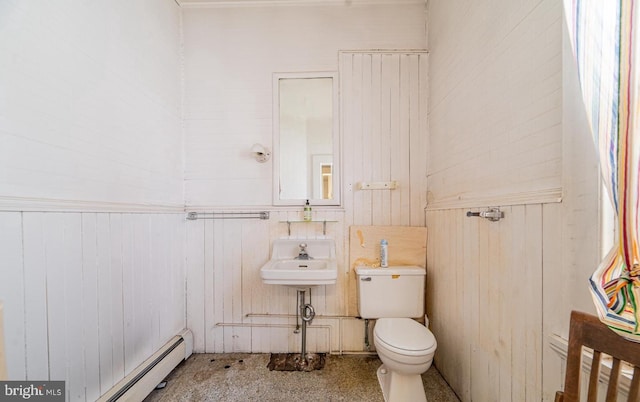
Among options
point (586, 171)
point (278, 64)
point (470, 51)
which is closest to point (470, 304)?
point (586, 171)

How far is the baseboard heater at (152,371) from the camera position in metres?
1.33

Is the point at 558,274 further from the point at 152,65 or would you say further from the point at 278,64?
Answer: the point at 152,65

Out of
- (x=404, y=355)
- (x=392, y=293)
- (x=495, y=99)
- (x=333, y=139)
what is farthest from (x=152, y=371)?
(x=495, y=99)

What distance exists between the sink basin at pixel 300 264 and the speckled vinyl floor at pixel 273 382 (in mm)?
623

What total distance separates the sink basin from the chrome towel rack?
0.24 metres

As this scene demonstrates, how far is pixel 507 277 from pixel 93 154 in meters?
2.08

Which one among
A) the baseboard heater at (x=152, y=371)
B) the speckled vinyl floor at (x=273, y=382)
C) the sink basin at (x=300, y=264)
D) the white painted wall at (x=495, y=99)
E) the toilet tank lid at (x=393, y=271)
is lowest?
the speckled vinyl floor at (x=273, y=382)

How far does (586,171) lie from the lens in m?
0.77

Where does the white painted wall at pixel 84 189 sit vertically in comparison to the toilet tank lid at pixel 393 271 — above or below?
above

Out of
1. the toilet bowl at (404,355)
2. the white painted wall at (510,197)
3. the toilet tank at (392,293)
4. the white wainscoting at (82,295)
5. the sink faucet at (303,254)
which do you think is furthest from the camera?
the sink faucet at (303,254)

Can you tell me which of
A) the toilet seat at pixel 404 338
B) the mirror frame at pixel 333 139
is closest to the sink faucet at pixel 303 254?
the mirror frame at pixel 333 139

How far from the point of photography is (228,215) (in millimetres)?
2010

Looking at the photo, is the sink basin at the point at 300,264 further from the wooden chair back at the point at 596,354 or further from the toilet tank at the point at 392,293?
the wooden chair back at the point at 596,354

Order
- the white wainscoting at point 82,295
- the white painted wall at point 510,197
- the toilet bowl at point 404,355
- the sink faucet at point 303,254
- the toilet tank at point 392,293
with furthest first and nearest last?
the sink faucet at point 303,254 → the toilet tank at point 392,293 → the toilet bowl at point 404,355 → the white wainscoting at point 82,295 → the white painted wall at point 510,197
